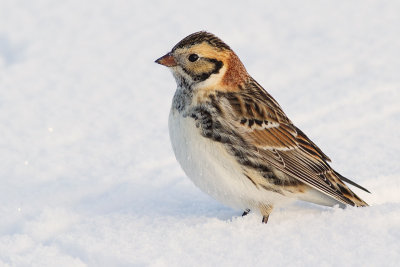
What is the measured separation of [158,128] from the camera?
7.42 m

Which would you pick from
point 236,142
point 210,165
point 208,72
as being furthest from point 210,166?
point 208,72

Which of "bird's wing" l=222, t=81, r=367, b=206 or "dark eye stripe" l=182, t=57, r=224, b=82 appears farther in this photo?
"dark eye stripe" l=182, t=57, r=224, b=82

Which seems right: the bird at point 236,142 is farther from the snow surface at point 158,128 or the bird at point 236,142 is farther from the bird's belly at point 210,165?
the snow surface at point 158,128

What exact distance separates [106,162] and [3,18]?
4.00 m

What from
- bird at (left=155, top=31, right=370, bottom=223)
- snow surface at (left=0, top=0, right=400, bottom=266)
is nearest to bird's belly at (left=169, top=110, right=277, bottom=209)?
bird at (left=155, top=31, right=370, bottom=223)

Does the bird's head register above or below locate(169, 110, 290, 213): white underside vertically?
above

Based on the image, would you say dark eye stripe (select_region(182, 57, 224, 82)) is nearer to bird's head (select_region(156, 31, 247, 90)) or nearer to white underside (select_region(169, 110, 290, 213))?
bird's head (select_region(156, 31, 247, 90))

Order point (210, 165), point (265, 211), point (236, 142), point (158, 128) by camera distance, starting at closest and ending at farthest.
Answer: point (210, 165) < point (236, 142) < point (265, 211) < point (158, 128)

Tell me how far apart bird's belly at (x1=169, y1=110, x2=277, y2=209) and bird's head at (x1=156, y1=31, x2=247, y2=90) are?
0.36 m

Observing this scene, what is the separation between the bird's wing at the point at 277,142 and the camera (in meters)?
5.18

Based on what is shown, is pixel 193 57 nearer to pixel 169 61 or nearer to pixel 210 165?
pixel 169 61

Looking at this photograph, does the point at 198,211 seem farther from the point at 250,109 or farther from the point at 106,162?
the point at 106,162

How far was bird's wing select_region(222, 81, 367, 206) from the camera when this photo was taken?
204 inches

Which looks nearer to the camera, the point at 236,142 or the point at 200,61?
the point at 236,142
